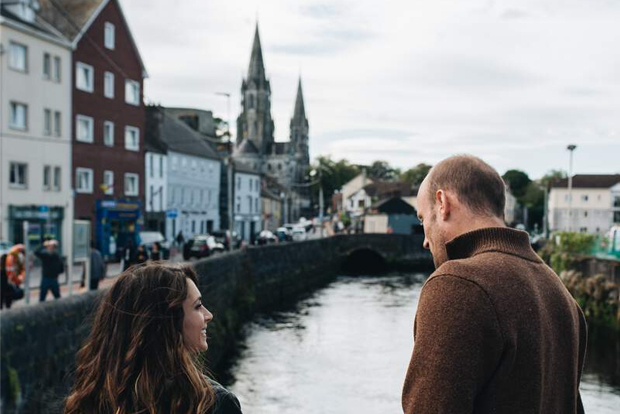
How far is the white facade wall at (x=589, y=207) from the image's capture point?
360ft

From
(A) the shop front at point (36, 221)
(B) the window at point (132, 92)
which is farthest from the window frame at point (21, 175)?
(B) the window at point (132, 92)

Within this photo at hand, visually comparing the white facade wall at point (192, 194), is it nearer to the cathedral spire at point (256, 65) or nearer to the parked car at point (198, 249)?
the parked car at point (198, 249)

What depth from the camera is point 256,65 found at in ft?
497

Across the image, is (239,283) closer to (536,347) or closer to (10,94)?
(10,94)

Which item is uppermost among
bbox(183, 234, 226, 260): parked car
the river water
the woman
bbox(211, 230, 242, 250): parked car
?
the woman

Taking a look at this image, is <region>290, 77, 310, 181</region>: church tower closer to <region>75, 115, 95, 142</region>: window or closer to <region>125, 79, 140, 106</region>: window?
<region>125, 79, 140, 106</region>: window

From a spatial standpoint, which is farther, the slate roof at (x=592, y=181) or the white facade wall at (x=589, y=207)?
the slate roof at (x=592, y=181)

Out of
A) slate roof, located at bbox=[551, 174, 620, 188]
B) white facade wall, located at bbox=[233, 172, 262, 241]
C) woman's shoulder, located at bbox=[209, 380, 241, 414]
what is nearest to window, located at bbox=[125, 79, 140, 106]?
white facade wall, located at bbox=[233, 172, 262, 241]

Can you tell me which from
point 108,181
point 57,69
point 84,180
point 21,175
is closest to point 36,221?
point 21,175

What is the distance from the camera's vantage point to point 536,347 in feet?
8.77

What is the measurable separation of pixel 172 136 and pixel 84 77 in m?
21.0

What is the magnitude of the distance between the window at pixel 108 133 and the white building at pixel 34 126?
360 centimetres

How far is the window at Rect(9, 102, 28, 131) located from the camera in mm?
35312

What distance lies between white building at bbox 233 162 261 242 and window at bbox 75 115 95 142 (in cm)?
3908
